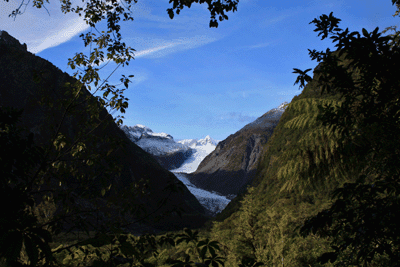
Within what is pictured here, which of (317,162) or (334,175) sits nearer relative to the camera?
(317,162)

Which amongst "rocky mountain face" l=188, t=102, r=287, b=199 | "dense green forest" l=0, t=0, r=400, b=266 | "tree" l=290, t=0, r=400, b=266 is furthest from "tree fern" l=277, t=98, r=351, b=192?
"rocky mountain face" l=188, t=102, r=287, b=199

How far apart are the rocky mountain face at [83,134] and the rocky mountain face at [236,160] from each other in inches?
1666

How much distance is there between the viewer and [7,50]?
2120 inches

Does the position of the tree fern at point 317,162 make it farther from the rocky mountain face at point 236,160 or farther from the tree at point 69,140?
the rocky mountain face at point 236,160

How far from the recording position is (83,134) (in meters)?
3.81

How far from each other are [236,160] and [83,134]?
427ft

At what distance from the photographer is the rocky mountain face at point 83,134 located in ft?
12.0

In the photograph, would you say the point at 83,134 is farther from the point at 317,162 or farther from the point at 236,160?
the point at 236,160

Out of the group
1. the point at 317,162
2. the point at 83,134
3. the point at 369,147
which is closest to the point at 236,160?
the point at 317,162

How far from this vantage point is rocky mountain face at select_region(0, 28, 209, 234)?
12.0 feet

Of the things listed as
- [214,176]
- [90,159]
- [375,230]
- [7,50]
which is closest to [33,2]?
[90,159]

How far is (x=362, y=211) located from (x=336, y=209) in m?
0.30

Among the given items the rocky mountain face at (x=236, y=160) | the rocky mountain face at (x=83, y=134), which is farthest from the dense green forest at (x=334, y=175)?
the rocky mountain face at (x=236, y=160)

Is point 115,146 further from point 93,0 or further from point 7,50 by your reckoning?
point 7,50
